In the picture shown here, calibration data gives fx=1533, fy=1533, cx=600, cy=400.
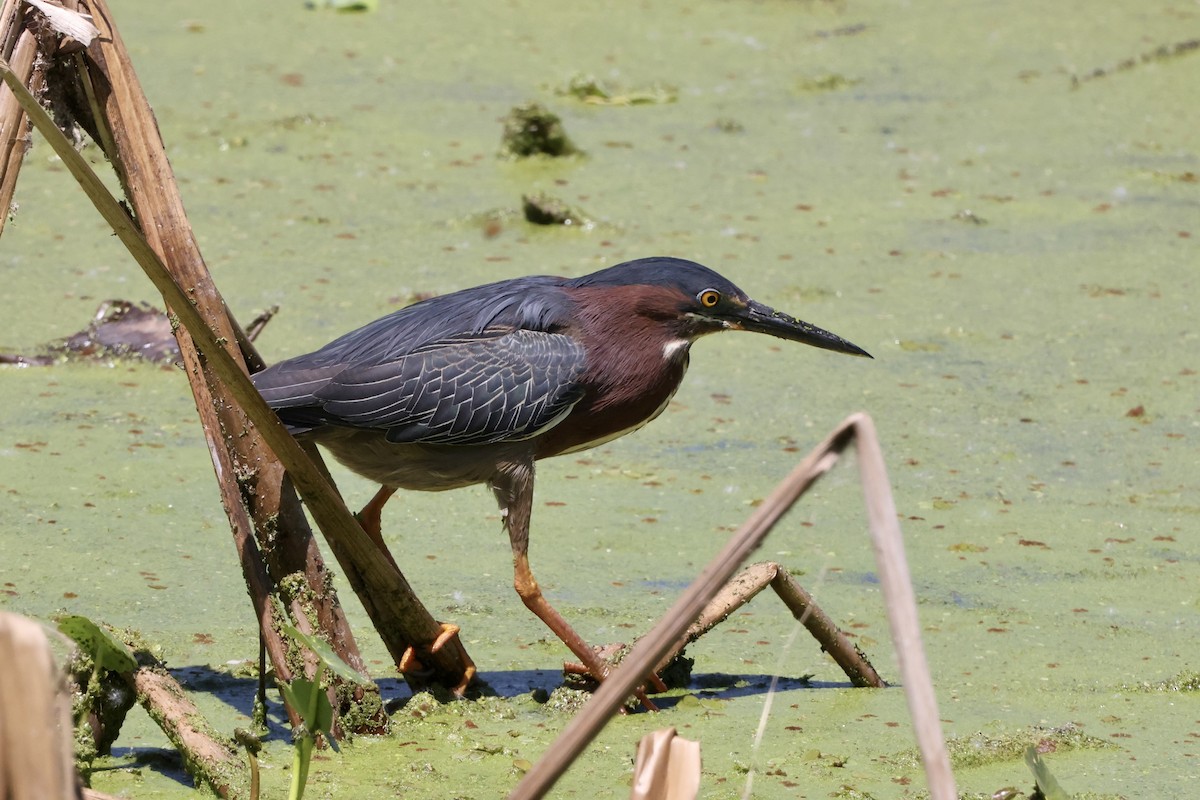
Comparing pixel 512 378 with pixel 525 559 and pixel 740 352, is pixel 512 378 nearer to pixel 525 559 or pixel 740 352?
pixel 525 559

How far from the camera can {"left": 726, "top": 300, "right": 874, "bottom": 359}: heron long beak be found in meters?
3.34

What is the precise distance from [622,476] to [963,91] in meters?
4.03

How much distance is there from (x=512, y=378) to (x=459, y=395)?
0.39 ft

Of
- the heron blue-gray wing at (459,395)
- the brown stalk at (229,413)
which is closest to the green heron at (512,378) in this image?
the heron blue-gray wing at (459,395)

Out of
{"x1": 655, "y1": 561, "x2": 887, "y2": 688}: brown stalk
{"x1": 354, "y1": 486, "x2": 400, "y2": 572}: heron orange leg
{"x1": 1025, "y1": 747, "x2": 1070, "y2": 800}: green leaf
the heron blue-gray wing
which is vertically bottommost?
{"x1": 655, "y1": 561, "x2": 887, "y2": 688}: brown stalk

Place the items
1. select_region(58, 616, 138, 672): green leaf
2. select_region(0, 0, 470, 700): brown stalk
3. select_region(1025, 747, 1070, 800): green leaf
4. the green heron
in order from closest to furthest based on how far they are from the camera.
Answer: select_region(1025, 747, 1070, 800): green leaf < select_region(58, 616, 138, 672): green leaf < select_region(0, 0, 470, 700): brown stalk < the green heron

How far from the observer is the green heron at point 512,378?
3139mm

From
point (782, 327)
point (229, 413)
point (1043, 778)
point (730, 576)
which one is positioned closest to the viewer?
point (730, 576)

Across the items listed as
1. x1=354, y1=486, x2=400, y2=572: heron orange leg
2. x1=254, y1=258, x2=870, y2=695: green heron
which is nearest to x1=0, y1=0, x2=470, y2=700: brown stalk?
x1=254, y1=258, x2=870, y2=695: green heron

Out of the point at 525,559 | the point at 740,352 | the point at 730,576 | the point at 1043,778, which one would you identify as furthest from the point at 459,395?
the point at 740,352

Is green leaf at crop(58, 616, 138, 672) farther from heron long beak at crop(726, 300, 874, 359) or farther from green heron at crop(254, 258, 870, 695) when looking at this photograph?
heron long beak at crop(726, 300, 874, 359)

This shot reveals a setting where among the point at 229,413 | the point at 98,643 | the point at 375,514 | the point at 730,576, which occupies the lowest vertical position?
the point at 375,514

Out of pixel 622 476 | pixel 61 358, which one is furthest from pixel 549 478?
pixel 61 358

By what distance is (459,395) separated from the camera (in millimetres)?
3176
